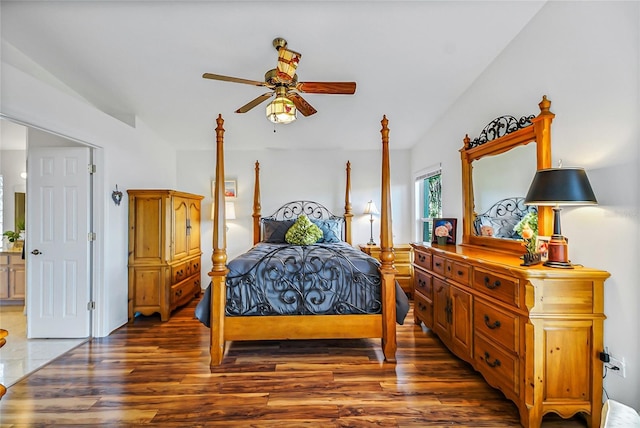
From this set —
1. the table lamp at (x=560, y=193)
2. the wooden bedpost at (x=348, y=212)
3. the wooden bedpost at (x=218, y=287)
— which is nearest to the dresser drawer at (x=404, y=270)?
the wooden bedpost at (x=348, y=212)

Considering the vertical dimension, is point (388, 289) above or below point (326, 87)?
below

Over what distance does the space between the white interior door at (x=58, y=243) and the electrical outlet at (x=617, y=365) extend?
456cm

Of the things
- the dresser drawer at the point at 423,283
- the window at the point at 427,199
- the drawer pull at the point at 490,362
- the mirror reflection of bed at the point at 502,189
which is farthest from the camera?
the window at the point at 427,199

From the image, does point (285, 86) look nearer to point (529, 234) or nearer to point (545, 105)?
point (545, 105)

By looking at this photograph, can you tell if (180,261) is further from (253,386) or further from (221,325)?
(253,386)

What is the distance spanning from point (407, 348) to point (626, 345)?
5.35ft

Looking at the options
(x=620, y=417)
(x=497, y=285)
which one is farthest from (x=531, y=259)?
(x=620, y=417)

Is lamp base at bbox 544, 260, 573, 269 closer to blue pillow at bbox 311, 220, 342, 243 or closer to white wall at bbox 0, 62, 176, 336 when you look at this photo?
blue pillow at bbox 311, 220, 342, 243

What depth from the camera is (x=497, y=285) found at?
2006 mm

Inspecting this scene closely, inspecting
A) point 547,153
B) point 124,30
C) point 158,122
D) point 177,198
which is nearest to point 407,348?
point 547,153

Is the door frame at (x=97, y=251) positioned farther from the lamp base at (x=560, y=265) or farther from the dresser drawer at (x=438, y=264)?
the lamp base at (x=560, y=265)

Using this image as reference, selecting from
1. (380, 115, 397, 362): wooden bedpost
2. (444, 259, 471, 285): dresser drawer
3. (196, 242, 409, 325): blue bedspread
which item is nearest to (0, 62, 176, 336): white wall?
(196, 242, 409, 325): blue bedspread

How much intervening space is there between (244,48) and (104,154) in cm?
205

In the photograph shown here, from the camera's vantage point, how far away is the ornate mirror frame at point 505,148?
2.18m
